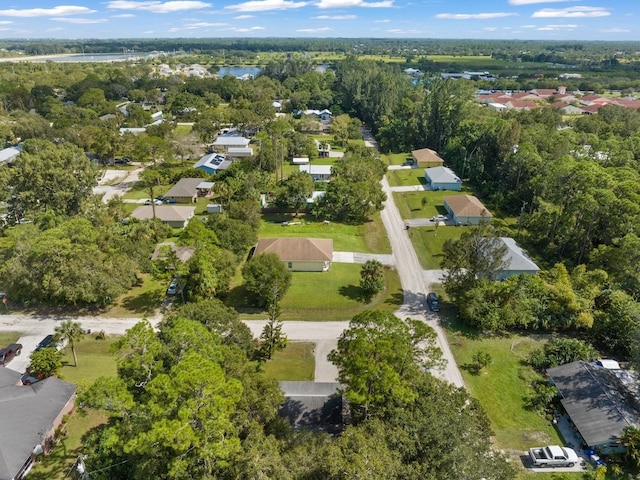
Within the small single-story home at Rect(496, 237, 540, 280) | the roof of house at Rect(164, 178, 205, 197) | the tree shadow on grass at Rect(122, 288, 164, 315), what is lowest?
the tree shadow on grass at Rect(122, 288, 164, 315)

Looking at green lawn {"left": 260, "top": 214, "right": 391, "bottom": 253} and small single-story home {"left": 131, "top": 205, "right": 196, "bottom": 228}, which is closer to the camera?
green lawn {"left": 260, "top": 214, "right": 391, "bottom": 253}

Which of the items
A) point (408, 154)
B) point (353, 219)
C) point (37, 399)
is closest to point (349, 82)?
point (408, 154)

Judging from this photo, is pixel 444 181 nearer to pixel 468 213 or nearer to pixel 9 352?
pixel 468 213

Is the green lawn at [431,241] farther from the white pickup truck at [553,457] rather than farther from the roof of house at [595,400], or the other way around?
the white pickup truck at [553,457]

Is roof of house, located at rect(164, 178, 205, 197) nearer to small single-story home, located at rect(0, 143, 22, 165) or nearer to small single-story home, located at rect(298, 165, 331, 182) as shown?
small single-story home, located at rect(298, 165, 331, 182)

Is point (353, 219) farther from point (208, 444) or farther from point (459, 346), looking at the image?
point (208, 444)

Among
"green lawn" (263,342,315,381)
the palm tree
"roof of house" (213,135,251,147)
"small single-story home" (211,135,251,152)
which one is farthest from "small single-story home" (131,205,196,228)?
"roof of house" (213,135,251,147)
